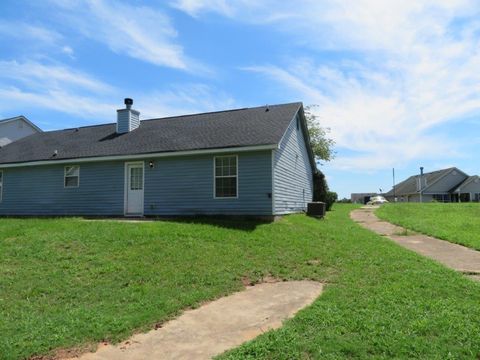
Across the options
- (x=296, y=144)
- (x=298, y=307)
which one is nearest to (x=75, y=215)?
(x=296, y=144)

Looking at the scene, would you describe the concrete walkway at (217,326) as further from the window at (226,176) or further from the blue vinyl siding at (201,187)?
the window at (226,176)

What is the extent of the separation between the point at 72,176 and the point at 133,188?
10.5 ft

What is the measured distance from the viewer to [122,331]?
15.6 feet

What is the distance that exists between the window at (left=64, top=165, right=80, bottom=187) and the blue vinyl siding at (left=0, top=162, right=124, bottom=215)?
19cm

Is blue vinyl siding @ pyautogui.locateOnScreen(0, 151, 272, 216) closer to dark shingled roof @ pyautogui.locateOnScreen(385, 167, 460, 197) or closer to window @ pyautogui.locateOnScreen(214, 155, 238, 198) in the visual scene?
window @ pyautogui.locateOnScreen(214, 155, 238, 198)

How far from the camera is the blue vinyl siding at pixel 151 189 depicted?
44.6 ft

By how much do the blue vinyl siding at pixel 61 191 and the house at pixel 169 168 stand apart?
0.04m

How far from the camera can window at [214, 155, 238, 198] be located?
1393 centimetres

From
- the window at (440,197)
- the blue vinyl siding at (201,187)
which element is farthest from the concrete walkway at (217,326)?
the window at (440,197)

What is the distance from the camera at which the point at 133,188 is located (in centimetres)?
1566

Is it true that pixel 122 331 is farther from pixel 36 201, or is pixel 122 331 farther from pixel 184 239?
pixel 36 201

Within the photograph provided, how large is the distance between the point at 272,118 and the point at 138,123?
6.99 metres

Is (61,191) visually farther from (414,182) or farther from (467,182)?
Answer: (414,182)

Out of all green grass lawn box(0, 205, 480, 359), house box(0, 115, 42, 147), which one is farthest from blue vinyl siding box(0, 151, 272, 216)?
house box(0, 115, 42, 147)
